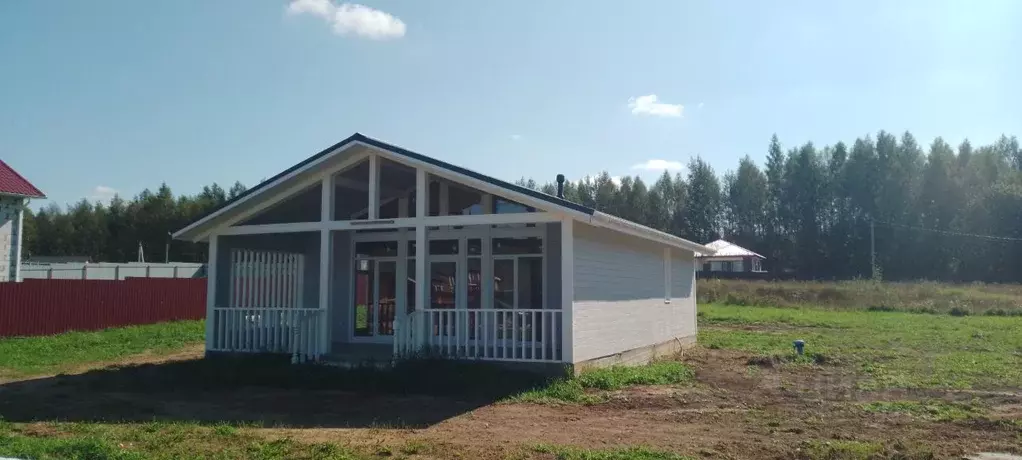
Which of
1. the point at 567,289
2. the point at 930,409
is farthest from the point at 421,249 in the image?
the point at 930,409

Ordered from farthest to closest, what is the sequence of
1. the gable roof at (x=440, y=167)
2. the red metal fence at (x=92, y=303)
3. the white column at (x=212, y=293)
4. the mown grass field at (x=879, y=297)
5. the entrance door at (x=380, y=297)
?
1. the mown grass field at (x=879, y=297)
2. the red metal fence at (x=92, y=303)
3. the entrance door at (x=380, y=297)
4. the white column at (x=212, y=293)
5. the gable roof at (x=440, y=167)

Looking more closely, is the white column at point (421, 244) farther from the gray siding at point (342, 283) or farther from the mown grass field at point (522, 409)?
the gray siding at point (342, 283)

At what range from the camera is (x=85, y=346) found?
1817 cm

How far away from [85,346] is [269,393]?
9.60 m

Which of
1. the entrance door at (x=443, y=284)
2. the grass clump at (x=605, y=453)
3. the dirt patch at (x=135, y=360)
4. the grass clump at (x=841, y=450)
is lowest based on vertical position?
the grass clump at (x=841, y=450)

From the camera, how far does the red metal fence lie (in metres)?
19.2

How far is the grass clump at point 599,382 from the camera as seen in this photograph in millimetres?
10617

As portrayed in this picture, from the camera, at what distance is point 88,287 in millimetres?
21094

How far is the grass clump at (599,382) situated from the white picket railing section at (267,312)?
4.65 meters

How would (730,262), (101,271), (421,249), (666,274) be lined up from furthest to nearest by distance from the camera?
1. (730,262)
2. (101,271)
3. (666,274)
4. (421,249)

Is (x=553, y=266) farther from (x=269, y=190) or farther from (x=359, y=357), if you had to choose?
(x=269, y=190)

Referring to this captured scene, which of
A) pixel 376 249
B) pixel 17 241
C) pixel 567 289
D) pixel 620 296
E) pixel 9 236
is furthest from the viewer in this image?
pixel 17 241

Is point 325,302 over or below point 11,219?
below

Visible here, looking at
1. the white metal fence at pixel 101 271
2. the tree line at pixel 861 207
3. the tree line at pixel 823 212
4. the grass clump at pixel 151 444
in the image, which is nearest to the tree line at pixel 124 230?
the tree line at pixel 823 212
